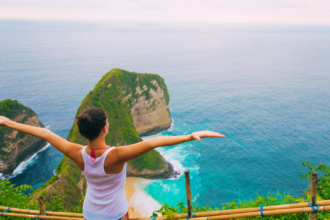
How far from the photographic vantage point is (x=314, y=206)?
14.4 feet

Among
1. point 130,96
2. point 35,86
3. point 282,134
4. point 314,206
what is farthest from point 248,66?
point 314,206

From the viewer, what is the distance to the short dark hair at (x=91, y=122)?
2.63m

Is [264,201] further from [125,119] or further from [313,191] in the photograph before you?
[125,119]

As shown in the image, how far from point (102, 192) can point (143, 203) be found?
3076cm

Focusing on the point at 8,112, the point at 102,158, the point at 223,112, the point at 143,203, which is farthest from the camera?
the point at 223,112

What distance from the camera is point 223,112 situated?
58.7 meters

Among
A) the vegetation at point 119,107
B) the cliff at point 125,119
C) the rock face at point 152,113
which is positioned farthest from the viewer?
the rock face at point 152,113

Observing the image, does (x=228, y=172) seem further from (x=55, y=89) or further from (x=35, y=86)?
(x=35, y=86)

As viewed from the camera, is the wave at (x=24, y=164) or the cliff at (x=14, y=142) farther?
the wave at (x=24, y=164)

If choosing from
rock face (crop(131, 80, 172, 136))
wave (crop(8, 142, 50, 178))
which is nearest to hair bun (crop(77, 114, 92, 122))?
rock face (crop(131, 80, 172, 136))

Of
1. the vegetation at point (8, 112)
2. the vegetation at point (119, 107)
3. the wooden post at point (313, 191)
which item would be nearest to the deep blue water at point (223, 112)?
the vegetation at point (119, 107)

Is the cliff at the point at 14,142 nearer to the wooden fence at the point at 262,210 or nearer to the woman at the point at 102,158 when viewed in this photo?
the wooden fence at the point at 262,210

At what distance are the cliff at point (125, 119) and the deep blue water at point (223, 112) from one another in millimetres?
3262

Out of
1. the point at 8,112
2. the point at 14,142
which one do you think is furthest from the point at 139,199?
the point at 8,112
